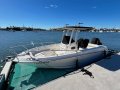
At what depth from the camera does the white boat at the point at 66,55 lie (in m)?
7.83

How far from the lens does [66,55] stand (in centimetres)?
836

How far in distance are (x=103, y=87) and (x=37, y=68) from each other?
4596mm

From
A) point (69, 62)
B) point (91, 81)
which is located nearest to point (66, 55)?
point (69, 62)

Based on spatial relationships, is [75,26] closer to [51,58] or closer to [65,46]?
[65,46]

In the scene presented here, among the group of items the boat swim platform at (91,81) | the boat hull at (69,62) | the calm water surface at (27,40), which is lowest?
the calm water surface at (27,40)

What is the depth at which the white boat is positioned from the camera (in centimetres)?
783

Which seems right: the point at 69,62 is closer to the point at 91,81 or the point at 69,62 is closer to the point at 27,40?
the point at 91,81

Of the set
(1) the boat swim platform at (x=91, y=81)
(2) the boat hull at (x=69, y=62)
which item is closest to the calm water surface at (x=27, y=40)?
(2) the boat hull at (x=69, y=62)

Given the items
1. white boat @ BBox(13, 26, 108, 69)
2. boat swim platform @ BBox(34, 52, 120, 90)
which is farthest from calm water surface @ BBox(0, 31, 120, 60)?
boat swim platform @ BBox(34, 52, 120, 90)

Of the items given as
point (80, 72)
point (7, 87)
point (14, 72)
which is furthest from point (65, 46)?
point (7, 87)

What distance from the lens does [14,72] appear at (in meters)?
8.65

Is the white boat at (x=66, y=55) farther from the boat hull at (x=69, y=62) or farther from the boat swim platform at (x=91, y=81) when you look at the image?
the boat swim platform at (x=91, y=81)

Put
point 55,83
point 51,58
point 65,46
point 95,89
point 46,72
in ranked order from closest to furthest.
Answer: point 95,89
point 55,83
point 51,58
point 46,72
point 65,46

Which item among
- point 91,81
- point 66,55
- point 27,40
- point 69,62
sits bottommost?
point 27,40
